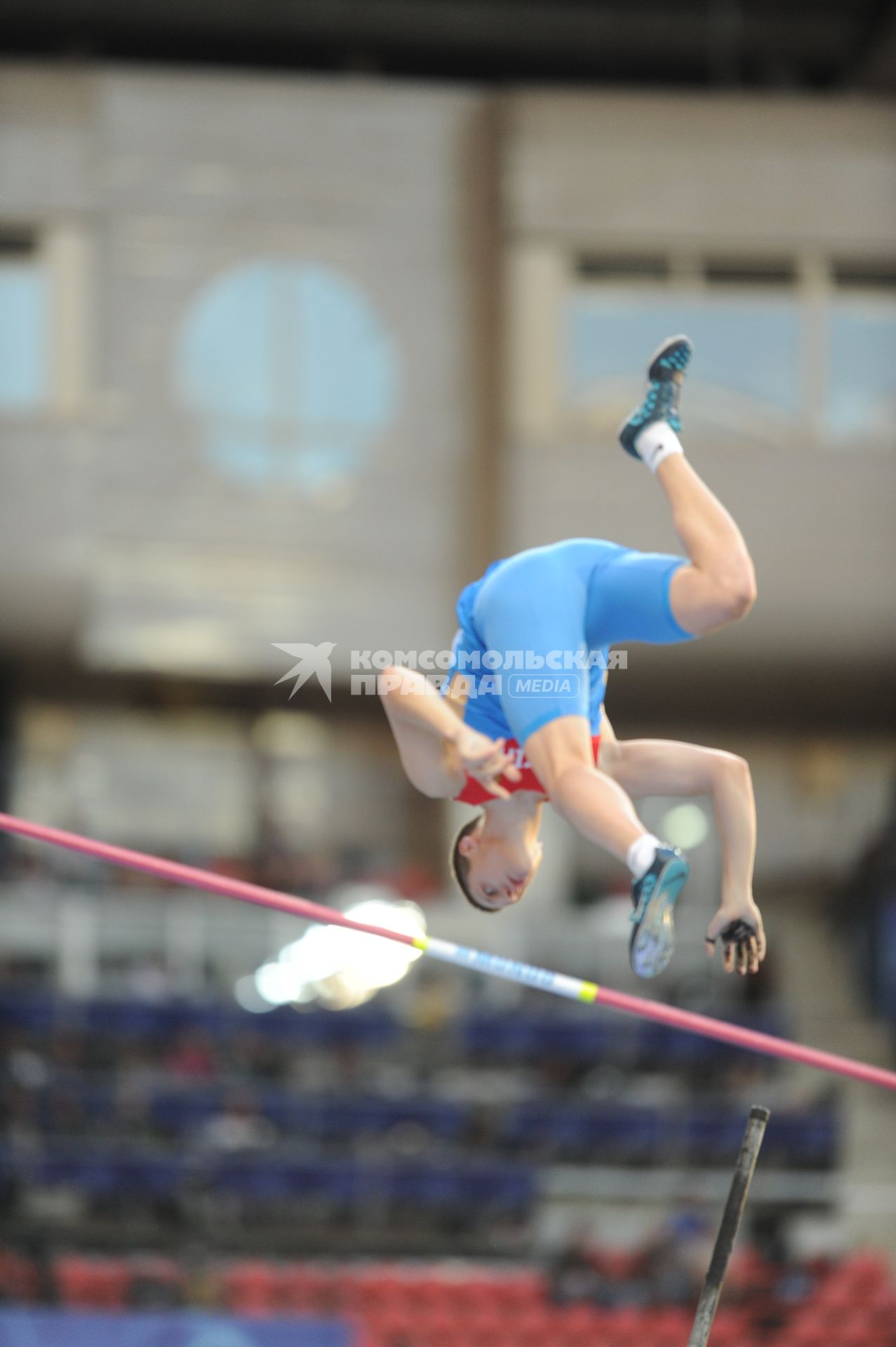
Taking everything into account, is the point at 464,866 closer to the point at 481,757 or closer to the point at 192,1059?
the point at 481,757

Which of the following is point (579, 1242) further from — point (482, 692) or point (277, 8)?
point (277, 8)

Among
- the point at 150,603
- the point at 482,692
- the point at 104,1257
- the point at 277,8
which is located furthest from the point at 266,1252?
the point at 277,8

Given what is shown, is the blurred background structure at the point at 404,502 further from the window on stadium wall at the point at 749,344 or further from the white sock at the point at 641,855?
the white sock at the point at 641,855

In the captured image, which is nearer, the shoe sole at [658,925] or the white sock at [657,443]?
the shoe sole at [658,925]

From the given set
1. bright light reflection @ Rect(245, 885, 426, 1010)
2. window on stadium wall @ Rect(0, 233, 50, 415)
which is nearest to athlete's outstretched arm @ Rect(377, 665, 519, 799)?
bright light reflection @ Rect(245, 885, 426, 1010)

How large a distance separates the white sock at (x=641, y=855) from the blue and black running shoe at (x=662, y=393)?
1066mm

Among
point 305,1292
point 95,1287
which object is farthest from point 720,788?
point 95,1287

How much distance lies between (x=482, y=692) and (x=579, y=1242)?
6.12 m

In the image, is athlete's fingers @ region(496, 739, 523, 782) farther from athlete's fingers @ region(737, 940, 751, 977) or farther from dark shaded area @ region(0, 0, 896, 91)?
dark shaded area @ region(0, 0, 896, 91)

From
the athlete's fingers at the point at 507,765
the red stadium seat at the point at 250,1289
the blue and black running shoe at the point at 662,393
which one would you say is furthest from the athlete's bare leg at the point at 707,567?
the red stadium seat at the point at 250,1289

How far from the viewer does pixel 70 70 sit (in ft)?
45.8

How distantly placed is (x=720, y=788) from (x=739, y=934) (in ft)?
1.22

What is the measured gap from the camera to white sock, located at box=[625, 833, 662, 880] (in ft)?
12.7

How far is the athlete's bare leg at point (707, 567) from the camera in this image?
4055 mm
